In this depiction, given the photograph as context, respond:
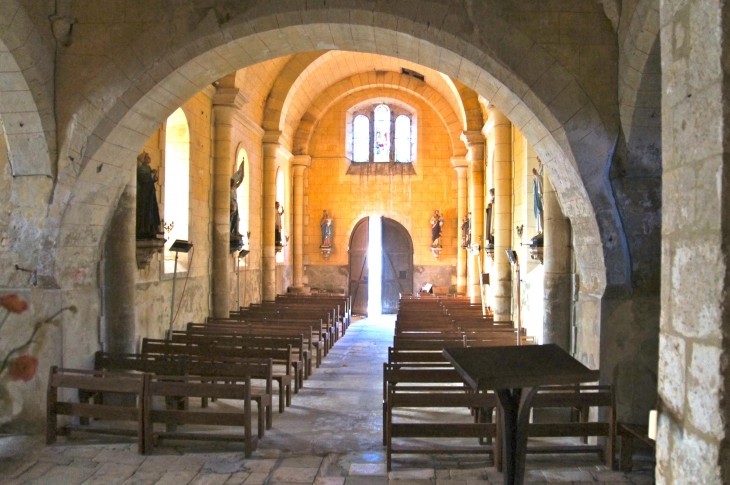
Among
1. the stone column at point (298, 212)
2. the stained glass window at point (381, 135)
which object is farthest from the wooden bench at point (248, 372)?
the stained glass window at point (381, 135)

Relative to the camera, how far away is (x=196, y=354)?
22.7 feet

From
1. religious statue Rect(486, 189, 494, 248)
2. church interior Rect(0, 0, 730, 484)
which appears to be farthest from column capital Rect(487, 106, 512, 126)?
church interior Rect(0, 0, 730, 484)

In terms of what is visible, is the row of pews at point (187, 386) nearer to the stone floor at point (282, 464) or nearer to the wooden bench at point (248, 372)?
the wooden bench at point (248, 372)

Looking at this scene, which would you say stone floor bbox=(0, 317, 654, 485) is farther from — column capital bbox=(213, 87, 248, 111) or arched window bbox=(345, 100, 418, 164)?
arched window bbox=(345, 100, 418, 164)

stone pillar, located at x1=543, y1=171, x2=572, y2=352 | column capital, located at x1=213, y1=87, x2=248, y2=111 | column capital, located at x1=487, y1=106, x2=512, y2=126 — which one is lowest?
stone pillar, located at x1=543, y1=171, x2=572, y2=352

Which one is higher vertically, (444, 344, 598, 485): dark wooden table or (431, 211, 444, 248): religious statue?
(431, 211, 444, 248): religious statue

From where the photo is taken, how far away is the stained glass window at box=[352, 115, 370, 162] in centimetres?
1847

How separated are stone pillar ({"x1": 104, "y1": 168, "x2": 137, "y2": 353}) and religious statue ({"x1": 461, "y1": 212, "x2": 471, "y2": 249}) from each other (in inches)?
381

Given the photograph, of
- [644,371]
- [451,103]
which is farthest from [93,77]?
[451,103]

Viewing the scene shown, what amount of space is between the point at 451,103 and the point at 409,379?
12.5 metres

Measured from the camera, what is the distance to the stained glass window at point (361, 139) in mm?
18469

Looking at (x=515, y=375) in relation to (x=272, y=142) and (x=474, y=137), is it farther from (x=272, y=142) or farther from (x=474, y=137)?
(x=272, y=142)

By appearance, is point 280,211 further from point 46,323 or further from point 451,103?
point 46,323

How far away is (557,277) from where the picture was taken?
6.36 meters
